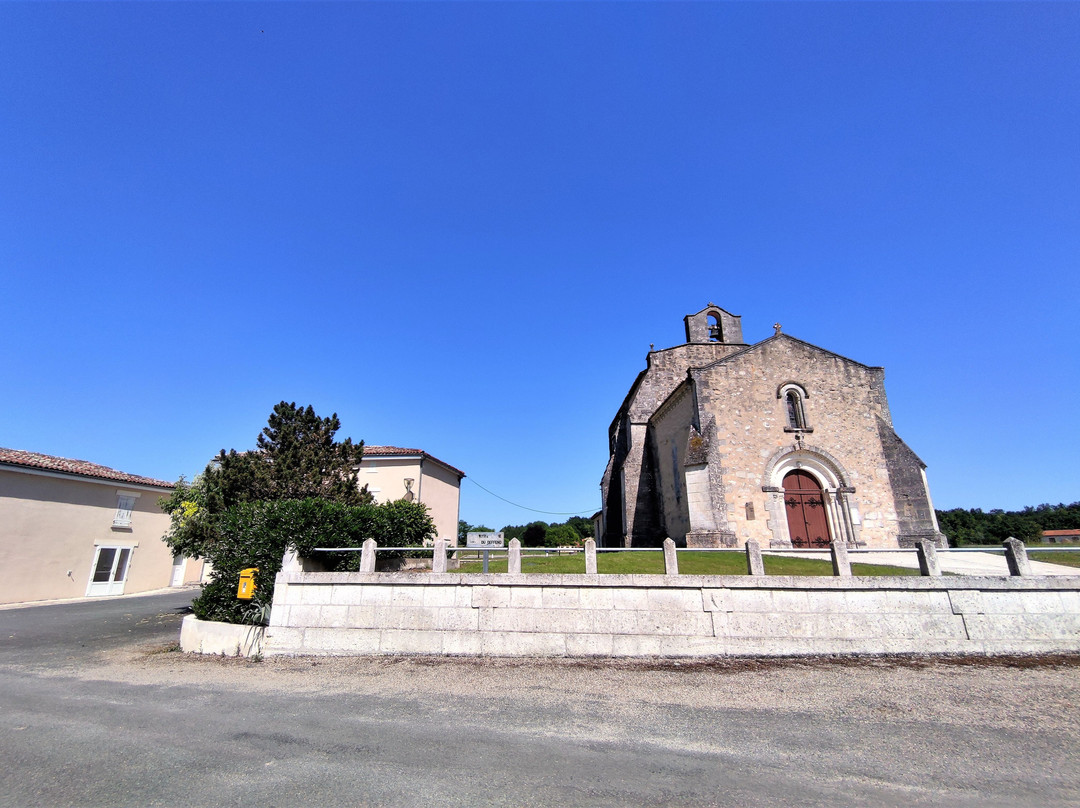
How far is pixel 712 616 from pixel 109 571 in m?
25.3

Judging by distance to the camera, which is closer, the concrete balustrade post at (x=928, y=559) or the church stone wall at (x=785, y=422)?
the concrete balustrade post at (x=928, y=559)

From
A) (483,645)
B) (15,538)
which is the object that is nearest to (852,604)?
(483,645)

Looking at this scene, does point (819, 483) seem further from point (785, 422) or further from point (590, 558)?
point (590, 558)

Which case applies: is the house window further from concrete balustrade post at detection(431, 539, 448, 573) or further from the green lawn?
concrete balustrade post at detection(431, 539, 448, 573)

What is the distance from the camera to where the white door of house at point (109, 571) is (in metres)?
19.7

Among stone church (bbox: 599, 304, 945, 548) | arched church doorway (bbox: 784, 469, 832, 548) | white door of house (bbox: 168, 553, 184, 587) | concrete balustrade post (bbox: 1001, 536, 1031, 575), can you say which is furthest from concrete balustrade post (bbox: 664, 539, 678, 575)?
white door of house (bbox: 168, 553, 184, 587)

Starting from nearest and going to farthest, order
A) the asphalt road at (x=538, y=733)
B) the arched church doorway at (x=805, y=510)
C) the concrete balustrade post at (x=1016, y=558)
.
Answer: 1. the asphalt road at (x=538, y=733)
2. the concrete balustrade post at (x=1016, y=558)
3. the arched church doorway at (x=805, y=510)

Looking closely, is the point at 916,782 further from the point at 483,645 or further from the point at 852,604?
the point at 483,645

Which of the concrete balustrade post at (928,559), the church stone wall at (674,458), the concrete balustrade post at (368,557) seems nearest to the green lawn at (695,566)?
the concrete balustrade post at (928,559)

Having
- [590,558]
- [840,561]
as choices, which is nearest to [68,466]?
[590,558]

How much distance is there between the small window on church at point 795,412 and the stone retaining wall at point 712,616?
836 centimetres

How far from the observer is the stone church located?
15.0 metres

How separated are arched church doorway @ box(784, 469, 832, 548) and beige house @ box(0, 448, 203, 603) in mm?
27366

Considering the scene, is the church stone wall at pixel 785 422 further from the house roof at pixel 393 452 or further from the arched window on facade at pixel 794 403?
the house roof at pixel 393 452
